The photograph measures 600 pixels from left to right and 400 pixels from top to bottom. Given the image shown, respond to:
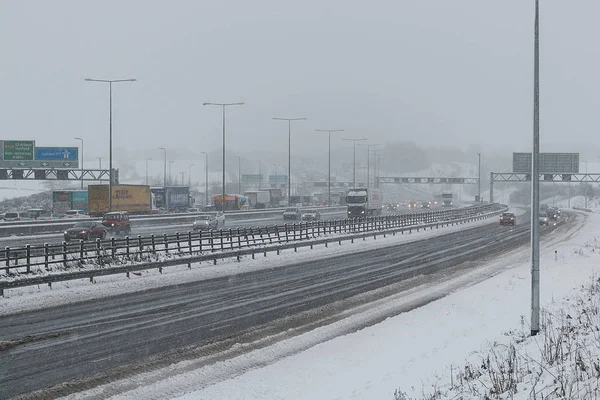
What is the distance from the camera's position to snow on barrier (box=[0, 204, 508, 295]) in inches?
1000

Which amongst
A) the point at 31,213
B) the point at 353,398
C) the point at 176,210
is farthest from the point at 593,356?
the point at 176,210

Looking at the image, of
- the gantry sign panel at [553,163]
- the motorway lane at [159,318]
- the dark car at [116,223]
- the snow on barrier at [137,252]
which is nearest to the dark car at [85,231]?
the dark car at [116,223]

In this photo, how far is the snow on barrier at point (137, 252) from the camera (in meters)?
25.4

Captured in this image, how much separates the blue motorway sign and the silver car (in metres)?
25.0

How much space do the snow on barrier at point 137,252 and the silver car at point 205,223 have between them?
11003 mm

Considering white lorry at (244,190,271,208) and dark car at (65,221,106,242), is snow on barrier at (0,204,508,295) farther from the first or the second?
white lorry at (244,190,271,208)

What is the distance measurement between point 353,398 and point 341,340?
15.5 ft

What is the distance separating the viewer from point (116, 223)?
5247 centimetres

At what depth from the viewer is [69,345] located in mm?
15648

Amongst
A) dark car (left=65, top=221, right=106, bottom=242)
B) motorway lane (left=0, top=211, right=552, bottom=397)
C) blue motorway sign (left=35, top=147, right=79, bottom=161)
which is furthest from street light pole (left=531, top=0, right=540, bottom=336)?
blue motorway sign (left=35, top=147, right=79, bottom=161)

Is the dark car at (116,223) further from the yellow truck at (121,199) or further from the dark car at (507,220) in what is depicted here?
the dark car at (507,220)

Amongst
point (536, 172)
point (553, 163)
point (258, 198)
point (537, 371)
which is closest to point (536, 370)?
point (537, 371)

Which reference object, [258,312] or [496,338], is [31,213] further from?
[496,338]

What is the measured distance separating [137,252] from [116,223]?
2315 centimetres
